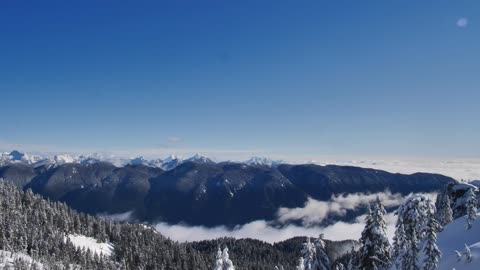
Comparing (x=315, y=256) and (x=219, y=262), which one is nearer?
(x=219, y=262)

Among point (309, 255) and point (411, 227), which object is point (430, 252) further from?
point (309, 255)

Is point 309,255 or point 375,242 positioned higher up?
point 375,242

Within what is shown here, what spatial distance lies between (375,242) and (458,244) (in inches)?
1219

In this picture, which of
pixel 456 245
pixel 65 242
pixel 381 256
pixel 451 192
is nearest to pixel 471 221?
pixel 456 245

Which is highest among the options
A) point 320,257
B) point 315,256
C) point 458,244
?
point 315,256

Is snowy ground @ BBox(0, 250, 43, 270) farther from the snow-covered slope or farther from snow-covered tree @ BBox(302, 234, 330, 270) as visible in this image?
the snow-covered slope

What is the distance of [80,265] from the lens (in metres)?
168

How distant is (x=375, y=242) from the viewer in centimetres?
3145

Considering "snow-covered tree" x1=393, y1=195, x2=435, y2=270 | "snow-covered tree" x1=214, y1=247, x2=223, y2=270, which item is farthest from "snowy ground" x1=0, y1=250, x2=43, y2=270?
"snow-covered tree" x1=393, y1=195, x2=435, y2=270

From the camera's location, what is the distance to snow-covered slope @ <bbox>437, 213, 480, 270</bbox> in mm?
42062

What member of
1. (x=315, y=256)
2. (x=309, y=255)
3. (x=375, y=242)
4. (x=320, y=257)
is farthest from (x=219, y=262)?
(x=375, y=242)

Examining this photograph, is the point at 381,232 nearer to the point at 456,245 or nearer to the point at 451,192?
the point at 456,245

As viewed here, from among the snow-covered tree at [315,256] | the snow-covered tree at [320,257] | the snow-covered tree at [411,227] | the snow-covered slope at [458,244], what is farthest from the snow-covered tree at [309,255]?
the snow-covered slope at [458,244]

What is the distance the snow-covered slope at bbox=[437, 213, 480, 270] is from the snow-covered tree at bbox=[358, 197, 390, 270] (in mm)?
15284
